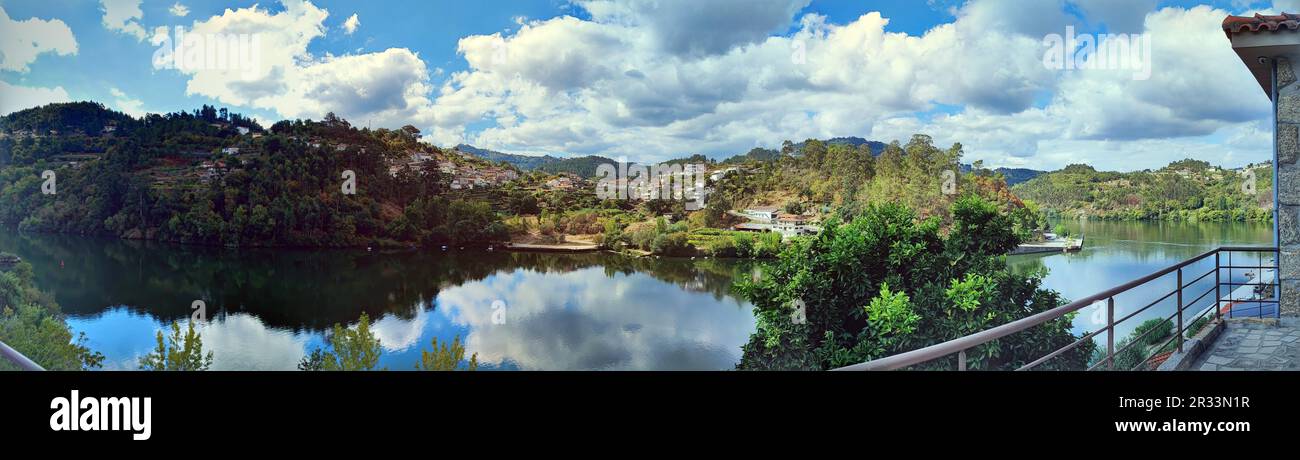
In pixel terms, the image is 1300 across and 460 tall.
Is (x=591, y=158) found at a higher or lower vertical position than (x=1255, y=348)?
higher

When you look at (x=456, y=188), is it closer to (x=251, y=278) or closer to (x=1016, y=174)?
(x=251, y=278)

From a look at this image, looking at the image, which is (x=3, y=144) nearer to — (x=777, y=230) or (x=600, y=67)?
(x=600, y=67)

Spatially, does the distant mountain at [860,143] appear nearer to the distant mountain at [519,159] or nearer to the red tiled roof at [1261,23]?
the distant mountain at [519,159]

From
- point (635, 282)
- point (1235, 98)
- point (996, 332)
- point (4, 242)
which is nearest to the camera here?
point (996, 332)

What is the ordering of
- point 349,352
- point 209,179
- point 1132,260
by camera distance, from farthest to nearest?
point 1132,260, point 209,179, point 349,352

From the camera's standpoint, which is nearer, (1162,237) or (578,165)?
(1162,237)

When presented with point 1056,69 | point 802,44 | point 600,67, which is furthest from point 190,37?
point 1056,69

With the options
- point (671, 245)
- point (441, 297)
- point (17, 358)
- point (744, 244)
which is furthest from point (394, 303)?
point (17, 358)
